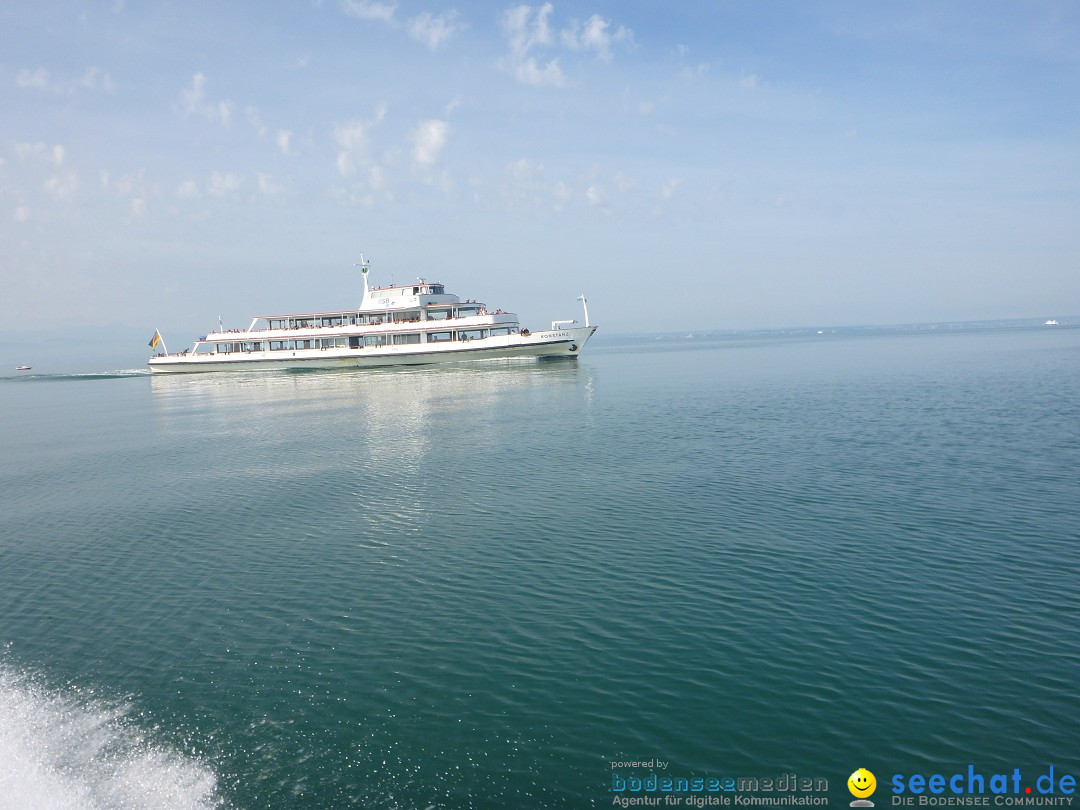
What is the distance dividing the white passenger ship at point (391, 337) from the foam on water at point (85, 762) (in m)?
91.6

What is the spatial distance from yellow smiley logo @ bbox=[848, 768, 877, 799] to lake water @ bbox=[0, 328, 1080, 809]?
28 centimetres

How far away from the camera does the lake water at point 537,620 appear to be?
13.0m

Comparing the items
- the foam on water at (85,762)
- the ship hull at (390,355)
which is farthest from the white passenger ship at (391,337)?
the foam on water at (85,762)

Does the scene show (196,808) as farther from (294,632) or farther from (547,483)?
(547,483)

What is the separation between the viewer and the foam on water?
12258 mm

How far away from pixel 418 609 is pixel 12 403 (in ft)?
308

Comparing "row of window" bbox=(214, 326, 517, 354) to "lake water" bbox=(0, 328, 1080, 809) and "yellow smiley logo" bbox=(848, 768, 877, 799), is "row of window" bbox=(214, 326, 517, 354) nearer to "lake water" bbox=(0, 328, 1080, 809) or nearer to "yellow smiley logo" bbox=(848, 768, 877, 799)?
"lake water" bbox=(0, 328, 1080, 809)

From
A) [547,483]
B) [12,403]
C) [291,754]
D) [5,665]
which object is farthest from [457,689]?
[12,403]

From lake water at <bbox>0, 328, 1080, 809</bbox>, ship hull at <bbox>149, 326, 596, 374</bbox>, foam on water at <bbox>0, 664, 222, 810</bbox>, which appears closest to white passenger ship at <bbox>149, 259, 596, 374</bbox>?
ship hull at <bbox>149, 326, 596, 374</bbox>

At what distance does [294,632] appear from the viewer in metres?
18.8

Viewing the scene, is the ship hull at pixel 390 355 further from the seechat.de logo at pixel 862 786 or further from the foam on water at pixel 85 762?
the seechat.de logo at pixel 862 786

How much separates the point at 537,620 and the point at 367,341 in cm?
10310

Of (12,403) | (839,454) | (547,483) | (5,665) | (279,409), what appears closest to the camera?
(5,665)

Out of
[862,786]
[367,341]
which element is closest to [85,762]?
[862,786]
